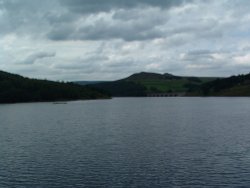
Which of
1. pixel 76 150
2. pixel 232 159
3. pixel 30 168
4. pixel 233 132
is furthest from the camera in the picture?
pixel 233 132

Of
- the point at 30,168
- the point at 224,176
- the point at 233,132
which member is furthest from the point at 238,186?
the point at 233,132

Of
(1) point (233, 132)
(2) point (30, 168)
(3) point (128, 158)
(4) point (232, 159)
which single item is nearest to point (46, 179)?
(2) point (30, 168)

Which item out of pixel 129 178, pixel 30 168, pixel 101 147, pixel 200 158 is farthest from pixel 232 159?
pixel 30 168

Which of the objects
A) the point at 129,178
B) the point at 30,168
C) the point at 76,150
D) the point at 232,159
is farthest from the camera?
the point at 76,150

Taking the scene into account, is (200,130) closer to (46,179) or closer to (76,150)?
(76,150)

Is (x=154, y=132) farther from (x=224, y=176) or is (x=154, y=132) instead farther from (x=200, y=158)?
(x=224, y=176)

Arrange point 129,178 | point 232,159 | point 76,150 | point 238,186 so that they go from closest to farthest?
point 238,186
point 129,178
point 232,159
point 76,150

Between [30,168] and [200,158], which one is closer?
[30,168]

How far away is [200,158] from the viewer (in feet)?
154

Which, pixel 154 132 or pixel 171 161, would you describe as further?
pixel 154 132

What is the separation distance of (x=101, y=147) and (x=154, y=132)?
20139mm

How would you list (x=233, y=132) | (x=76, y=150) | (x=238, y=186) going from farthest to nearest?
1. (x=233, y=132)
2. (x=76, y=150)
3. (x=238, y=186)

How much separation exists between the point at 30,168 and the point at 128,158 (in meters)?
11.4

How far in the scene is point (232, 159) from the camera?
45.8 metres
